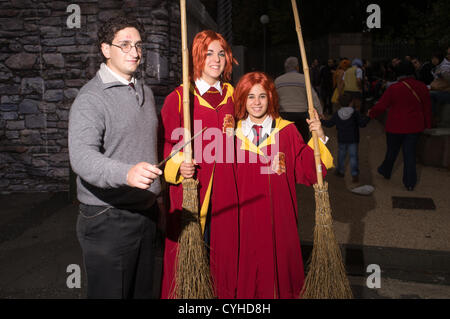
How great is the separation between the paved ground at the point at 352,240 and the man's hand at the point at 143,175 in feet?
8.72

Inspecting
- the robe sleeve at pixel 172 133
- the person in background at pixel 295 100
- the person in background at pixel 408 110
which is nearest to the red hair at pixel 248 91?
the robe sleeve at pixel 172 133

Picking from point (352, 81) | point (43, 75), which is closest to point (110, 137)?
point (43, 75)

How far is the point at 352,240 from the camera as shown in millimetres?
5590

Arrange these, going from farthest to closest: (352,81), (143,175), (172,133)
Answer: (352,81) < (172,133) < (143,175)

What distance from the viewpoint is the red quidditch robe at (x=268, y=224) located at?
130 inches

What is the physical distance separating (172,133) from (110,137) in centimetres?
82

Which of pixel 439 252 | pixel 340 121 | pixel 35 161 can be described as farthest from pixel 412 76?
pixel 35 161

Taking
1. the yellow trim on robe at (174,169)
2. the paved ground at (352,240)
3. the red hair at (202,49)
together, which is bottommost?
the paved ground at (352,240)

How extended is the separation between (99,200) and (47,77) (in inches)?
249

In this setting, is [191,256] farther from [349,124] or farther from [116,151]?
[349,124]

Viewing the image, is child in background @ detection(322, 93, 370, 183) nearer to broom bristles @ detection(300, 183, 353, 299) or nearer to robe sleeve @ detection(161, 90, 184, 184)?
broom bristles @ detection(300, 183, 353, 299)

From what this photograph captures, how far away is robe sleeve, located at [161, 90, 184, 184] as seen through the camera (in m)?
3.13

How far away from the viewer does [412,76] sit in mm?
7957

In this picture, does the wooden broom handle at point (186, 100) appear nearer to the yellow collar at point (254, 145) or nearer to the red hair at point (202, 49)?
the red hair at point (202, 49)
